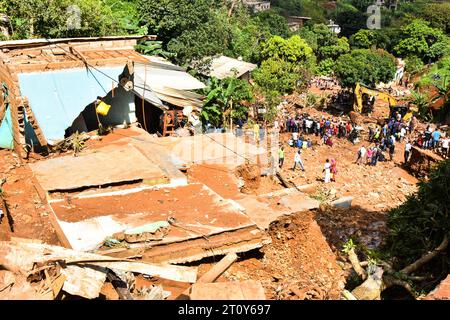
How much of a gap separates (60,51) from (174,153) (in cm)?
482

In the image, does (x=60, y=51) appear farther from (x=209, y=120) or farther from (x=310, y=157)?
(x=310, y=157)

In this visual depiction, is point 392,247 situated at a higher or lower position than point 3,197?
lower

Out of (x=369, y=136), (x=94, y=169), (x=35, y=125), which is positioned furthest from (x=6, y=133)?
(x=369, y=136)

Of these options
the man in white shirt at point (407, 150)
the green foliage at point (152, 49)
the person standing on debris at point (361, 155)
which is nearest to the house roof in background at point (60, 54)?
the green foliage at point (152, 49)

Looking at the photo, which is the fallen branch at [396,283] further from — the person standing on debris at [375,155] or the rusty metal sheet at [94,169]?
the person standing on debris at [375,155]

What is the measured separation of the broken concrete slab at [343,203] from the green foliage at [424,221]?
3669 millimetres

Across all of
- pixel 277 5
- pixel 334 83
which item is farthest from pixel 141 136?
pixel 277 5

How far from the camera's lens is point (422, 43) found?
47750 mm

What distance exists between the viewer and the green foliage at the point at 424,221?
886 centimetres

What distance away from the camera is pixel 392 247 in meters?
9.51

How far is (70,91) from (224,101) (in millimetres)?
7929

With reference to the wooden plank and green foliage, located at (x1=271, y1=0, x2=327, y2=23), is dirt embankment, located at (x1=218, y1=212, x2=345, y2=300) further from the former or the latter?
green foliage, located at (x1=271, y1=0, x2=327, y2=23)

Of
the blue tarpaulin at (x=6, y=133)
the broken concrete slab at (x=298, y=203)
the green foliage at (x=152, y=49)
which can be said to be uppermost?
the green foliage at (x=152, y=49)
